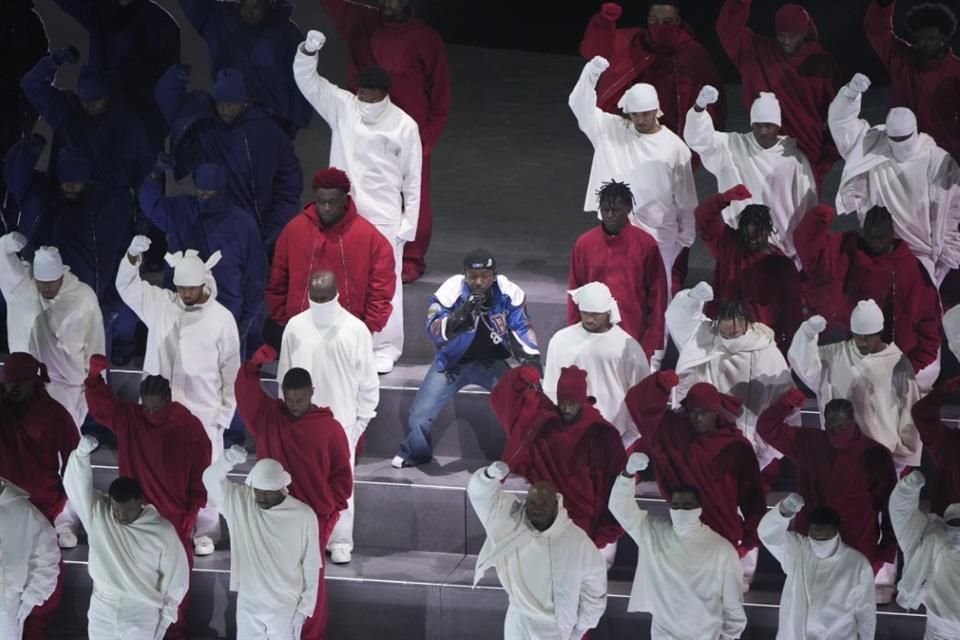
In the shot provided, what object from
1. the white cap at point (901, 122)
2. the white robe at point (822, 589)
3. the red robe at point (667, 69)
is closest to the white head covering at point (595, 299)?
the white robe at point (822, 589)

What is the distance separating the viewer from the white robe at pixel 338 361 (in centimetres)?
1158

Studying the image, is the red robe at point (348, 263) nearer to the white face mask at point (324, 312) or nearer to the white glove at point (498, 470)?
the white face mask at point (324, 312)

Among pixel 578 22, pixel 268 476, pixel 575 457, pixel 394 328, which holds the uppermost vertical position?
pixel 578 22

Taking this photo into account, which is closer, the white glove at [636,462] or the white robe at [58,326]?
the white glove at [636,462]

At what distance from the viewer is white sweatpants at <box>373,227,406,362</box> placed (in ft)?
41.1

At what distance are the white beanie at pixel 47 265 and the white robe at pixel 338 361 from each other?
1337mm

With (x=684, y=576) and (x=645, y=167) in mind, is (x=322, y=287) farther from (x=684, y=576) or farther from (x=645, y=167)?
(x=684, y=576)

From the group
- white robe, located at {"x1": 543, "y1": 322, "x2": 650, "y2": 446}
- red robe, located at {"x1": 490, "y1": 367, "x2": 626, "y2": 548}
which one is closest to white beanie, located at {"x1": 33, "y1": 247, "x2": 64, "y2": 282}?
red robe, located at {"x1": 490, "y1": 367, "x2": 626, "y2": 548}

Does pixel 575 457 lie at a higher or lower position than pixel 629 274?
lower

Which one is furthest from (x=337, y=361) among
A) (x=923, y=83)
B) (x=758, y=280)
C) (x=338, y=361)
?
(x=923, y=83)

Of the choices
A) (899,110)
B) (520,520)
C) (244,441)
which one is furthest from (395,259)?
(899,110)

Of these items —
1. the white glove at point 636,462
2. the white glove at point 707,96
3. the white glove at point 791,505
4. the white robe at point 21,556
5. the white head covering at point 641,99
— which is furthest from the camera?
the white head covering at point 641,99

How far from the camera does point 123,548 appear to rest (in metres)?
11.2

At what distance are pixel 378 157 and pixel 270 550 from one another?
97.6 inches
